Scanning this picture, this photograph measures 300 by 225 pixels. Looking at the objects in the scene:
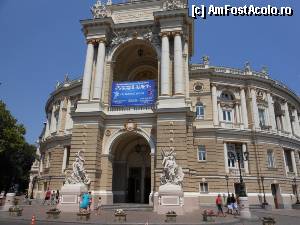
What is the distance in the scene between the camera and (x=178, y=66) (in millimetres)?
28141

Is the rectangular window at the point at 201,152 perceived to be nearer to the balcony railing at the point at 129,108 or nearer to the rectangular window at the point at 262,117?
the rectangular window at the point at 262,117

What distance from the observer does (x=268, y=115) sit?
4344 cm

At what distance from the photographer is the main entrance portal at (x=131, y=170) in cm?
2978

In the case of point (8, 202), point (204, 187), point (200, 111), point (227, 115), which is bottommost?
point (8, 202)

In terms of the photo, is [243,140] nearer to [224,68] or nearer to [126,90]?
[224,68]

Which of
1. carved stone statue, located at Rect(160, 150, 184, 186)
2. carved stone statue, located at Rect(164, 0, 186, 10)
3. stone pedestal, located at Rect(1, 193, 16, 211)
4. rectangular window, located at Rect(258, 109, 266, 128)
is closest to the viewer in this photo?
carved stone statue, located at Rect(160, 150, 184, 186)

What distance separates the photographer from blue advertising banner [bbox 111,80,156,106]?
28.9m

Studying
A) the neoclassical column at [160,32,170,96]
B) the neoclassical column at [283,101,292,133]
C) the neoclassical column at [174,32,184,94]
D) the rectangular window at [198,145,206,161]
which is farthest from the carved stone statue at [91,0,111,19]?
the neoclassical column at [283,101,292,133]

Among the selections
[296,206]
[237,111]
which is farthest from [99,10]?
[296,206]

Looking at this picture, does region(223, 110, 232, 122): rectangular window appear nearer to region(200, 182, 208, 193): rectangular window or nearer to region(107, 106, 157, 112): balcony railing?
region(200, 182, 208, 193): rectangular window

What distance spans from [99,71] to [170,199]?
49.7ft

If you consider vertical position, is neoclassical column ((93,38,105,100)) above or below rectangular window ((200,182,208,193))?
above

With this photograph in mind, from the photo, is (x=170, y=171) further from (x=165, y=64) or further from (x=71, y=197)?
(x=165, y=64)

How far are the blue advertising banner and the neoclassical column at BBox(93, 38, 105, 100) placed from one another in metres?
1.74
